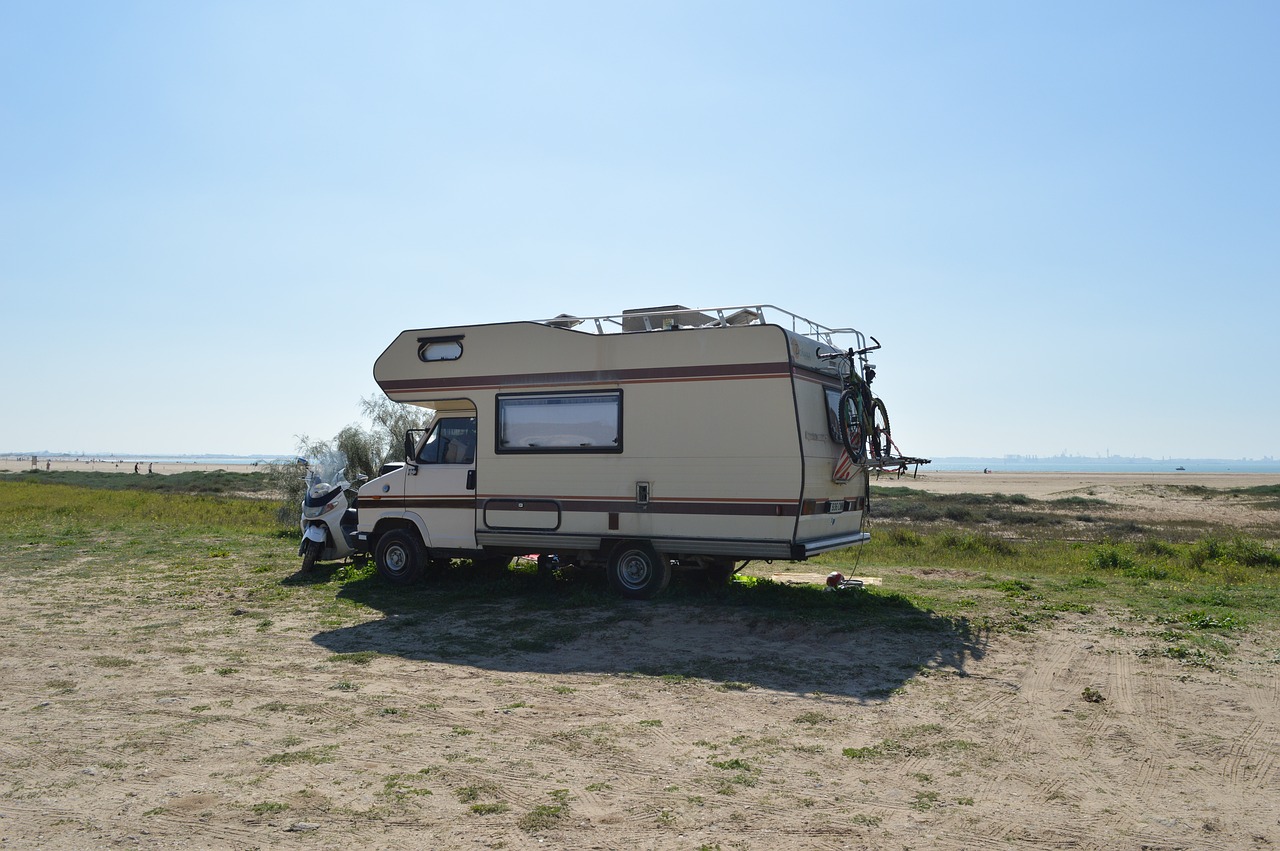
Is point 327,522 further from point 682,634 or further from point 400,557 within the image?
point 682,634

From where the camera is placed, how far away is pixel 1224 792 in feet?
17.3

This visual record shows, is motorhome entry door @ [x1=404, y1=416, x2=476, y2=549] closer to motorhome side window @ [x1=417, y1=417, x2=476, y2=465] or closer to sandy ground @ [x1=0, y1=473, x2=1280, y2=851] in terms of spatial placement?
motorhome side window @ [x1=417, y1=417, x2=476, y2=465]

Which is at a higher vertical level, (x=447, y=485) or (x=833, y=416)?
(x=833, y=416)

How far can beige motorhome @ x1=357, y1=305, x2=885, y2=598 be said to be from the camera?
34.9 feet

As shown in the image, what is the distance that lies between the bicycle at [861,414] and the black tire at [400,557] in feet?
19.0

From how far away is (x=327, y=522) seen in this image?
1423cm

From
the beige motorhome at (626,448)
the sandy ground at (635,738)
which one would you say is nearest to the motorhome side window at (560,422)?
the beige motorhome at (626,448)

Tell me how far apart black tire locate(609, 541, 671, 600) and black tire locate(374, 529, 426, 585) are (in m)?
2.89

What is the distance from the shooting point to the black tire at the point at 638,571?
11305mm

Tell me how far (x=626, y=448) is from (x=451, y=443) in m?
2.65

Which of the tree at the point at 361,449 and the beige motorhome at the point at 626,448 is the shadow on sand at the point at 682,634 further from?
the tree at the point at 361,449

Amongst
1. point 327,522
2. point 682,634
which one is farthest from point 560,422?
point 327,522

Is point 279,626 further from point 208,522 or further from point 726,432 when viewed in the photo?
point 208,522

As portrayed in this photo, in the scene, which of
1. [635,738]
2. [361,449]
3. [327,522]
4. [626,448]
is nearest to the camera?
[635,738]
